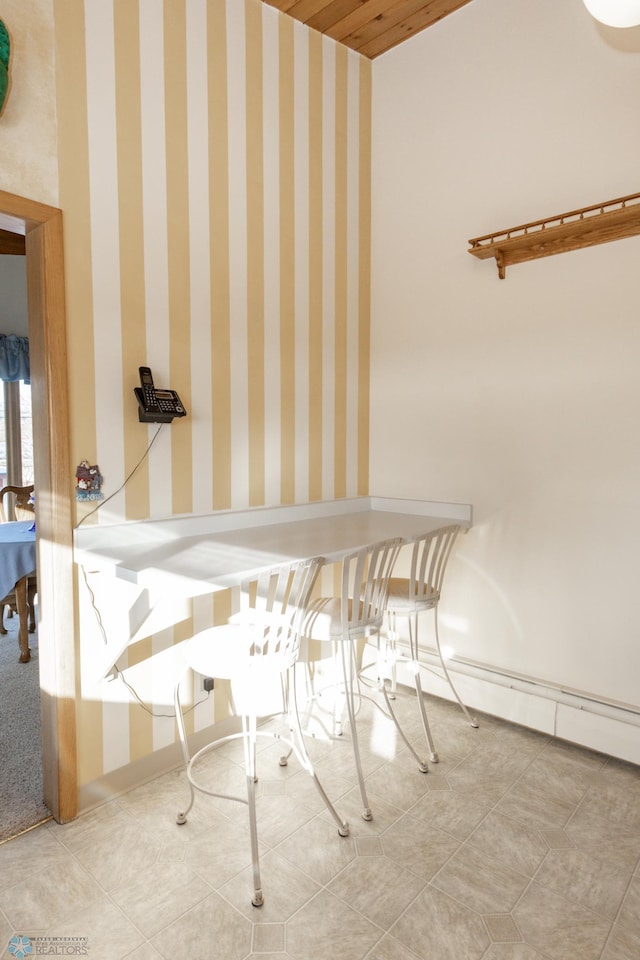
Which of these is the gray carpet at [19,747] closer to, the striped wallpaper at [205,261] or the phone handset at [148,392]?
the striped wallpaper at [205,261]

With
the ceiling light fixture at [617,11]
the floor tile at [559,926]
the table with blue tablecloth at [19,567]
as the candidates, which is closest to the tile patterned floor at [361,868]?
the floor tile at [559,926]

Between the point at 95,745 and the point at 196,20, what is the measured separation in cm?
274

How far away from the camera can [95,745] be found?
6.73 ft

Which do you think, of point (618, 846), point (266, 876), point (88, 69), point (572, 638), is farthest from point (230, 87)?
point (618, 846)

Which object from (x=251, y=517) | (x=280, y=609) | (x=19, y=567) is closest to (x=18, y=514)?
(x=19, y=567)

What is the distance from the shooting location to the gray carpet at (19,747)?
198 centimetres

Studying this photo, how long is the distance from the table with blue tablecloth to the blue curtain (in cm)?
217

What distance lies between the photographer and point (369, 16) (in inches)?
104

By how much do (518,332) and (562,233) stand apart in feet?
1.37

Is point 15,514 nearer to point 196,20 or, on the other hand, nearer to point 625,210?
point 196,20

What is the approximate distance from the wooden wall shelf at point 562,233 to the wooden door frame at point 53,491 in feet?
5.54

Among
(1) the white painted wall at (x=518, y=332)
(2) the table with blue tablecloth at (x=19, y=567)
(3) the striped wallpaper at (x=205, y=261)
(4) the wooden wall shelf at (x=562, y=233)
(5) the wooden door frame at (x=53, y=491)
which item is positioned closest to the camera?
(5) the wooden door frame at (x=53, y=491)

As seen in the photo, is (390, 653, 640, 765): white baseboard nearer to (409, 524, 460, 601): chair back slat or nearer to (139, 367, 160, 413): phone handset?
(409, 524, 460, 601): chair back slat

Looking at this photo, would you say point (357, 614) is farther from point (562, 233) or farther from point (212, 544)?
point (562, 233)
